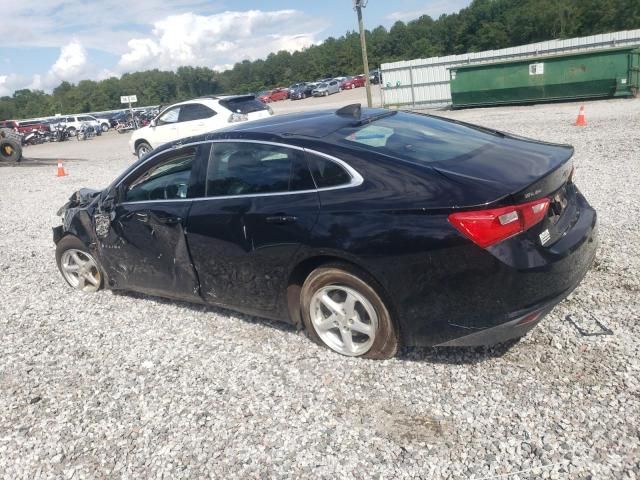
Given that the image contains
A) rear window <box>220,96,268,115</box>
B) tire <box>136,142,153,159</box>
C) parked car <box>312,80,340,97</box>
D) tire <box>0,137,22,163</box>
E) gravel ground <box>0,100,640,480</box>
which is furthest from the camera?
parked car <box>312,80,340,97</box>

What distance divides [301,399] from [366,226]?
112cm

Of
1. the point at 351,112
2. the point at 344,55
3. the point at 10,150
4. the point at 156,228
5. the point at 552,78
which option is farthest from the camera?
the point at 344,55

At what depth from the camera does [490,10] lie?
90.8m

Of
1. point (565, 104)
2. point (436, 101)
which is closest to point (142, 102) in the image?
point (436, 101)

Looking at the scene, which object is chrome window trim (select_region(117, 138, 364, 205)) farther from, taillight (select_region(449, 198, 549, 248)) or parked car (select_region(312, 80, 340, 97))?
parked car (select_region(312, 80, 340, 97))

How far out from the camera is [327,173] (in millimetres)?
3258

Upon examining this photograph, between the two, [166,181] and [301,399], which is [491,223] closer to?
[301,399]

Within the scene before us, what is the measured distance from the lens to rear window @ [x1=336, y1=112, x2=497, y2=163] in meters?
3.22

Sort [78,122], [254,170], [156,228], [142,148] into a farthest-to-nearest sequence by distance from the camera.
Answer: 1. [78,122]
2. [142,148]
3. [156,228]
4. [254,170]

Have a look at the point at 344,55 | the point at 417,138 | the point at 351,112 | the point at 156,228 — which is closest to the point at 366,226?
the point at 417,138

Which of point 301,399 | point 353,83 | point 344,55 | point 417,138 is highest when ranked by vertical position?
point 344,55

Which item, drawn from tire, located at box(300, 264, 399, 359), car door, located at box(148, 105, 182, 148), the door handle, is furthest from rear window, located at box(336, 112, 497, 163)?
car door, located at box(148, 105, 182, 148)

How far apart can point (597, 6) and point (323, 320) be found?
3101 inches

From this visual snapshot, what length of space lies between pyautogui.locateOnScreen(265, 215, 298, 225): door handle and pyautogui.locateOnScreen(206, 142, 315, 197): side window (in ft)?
0.59
